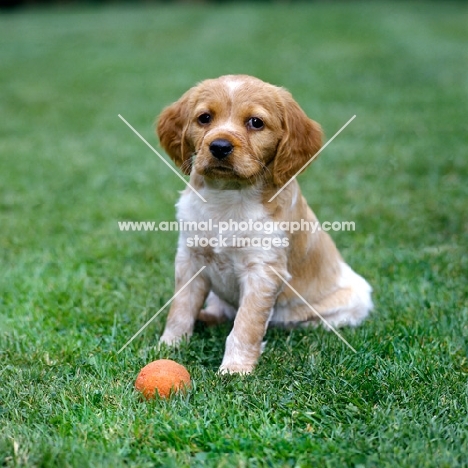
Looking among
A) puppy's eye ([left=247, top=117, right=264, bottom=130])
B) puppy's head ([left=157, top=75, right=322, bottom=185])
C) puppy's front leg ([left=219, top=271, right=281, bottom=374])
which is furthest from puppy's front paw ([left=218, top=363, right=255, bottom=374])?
puppy's eye ([left=247, top=117, right=264, bottom=130])

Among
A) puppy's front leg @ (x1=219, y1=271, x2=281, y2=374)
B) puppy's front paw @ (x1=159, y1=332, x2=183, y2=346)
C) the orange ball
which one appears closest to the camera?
the orange ball

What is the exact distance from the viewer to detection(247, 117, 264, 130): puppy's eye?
3.64 m

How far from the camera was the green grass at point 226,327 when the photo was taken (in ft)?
9.51

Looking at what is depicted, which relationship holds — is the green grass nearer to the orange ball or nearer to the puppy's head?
the orange ball

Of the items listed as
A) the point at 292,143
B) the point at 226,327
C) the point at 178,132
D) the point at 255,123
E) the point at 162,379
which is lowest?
the point at 226,327

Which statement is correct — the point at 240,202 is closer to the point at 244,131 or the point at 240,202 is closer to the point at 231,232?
the point at 231,232

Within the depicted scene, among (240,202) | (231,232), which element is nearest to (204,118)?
(240,202)

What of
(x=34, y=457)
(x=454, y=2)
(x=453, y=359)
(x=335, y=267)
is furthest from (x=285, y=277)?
(x=454, y=2)

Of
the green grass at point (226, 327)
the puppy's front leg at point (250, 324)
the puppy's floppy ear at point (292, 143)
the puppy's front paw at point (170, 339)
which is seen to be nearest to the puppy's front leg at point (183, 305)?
the puppy's front paw at point (170, 339)

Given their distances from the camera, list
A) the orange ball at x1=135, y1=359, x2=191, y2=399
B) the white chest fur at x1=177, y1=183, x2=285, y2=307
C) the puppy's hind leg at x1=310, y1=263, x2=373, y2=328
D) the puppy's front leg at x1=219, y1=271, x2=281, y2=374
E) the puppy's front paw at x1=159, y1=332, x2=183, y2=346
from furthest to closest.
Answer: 1. the puppy's hind leg at x1=310, y1=263, x2=373, y2=328
2. the puppy's front paw at x1=159, y1=332, x2=183, y2=346
3. the white chest fur at x1=177, y1=183, x2=285, y2=307
4. the puppy's front leg at x1=219, y1=271, x2=281, y2=374
5. the orange ball at x1=135, y1=359, x2=191, y2=399

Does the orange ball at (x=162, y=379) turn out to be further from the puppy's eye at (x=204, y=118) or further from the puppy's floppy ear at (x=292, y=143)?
the puppy's eye at (x=204, y=118)

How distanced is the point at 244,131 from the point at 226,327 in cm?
128

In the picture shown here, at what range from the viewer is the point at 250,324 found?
12.0 ft

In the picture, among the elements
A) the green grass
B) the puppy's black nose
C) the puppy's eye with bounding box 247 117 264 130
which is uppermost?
the puppy's eye with bounding box 247 117 264 130
